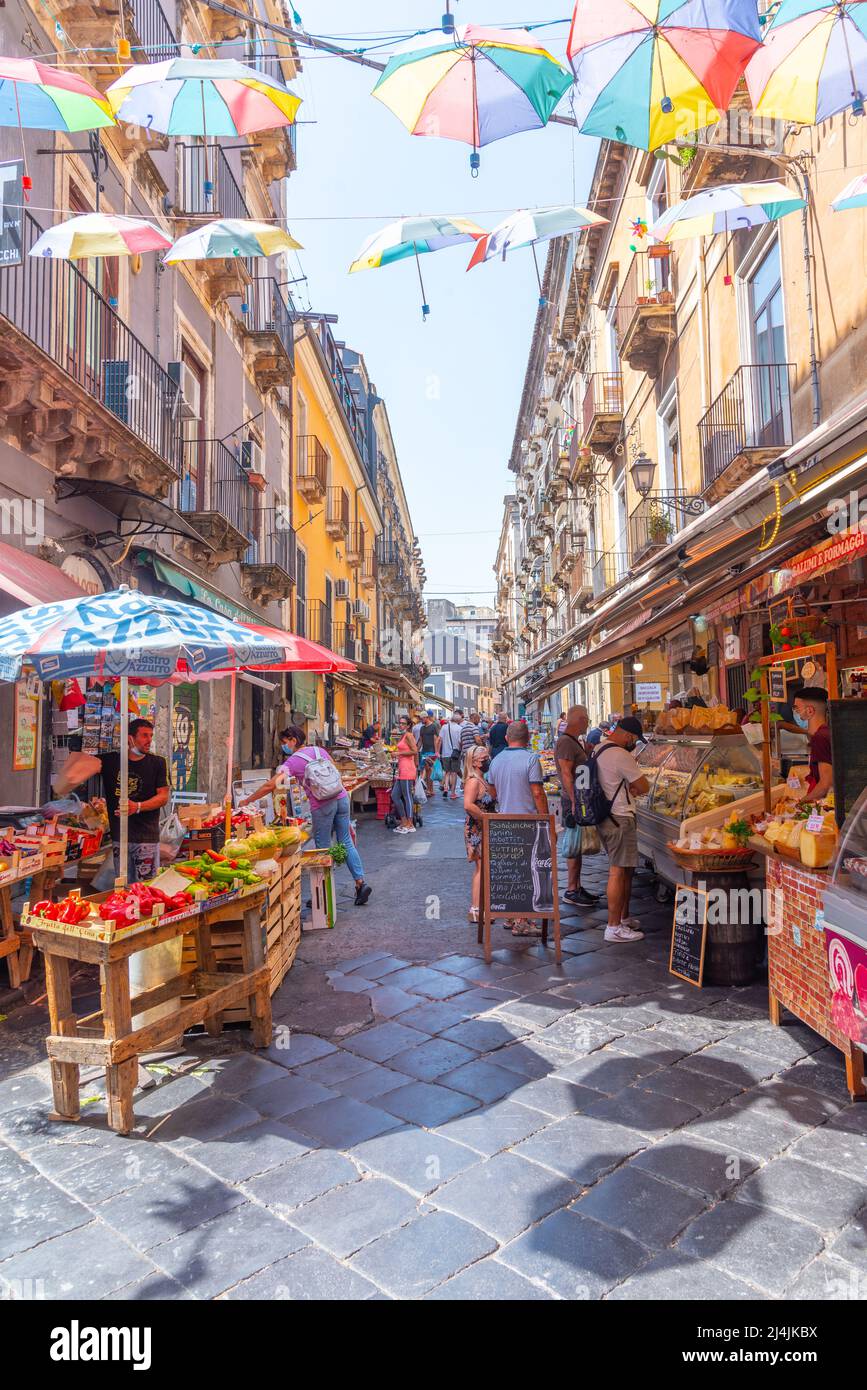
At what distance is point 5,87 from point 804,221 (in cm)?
759

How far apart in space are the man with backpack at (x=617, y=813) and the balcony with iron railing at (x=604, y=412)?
44.9 feet

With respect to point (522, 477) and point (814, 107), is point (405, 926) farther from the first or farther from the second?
point (522, 477)

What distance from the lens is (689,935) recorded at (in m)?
5.21

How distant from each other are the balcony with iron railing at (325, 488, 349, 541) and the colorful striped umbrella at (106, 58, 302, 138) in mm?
19024

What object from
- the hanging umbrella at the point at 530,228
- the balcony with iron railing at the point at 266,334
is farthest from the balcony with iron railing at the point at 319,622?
the hanging umbrella at the point at 530,228

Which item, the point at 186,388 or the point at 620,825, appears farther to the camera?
the point at 186,388

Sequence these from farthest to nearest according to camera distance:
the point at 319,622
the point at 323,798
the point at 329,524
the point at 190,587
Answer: the point at 329,524
the point at 319,622
the point at 190,587
the point at 323,798

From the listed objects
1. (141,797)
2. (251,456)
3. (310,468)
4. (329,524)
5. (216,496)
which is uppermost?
(310,468)

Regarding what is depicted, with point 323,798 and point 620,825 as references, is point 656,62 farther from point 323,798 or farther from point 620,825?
point 323,798

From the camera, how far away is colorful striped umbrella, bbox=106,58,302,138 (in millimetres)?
4340

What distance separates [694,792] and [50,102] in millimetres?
6025

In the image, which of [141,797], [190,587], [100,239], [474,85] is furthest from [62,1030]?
[190,587]

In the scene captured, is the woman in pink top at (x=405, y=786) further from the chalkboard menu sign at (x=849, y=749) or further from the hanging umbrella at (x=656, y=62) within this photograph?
the hanging umbrella at (x=656, y=62)

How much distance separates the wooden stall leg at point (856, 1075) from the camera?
3521mm
